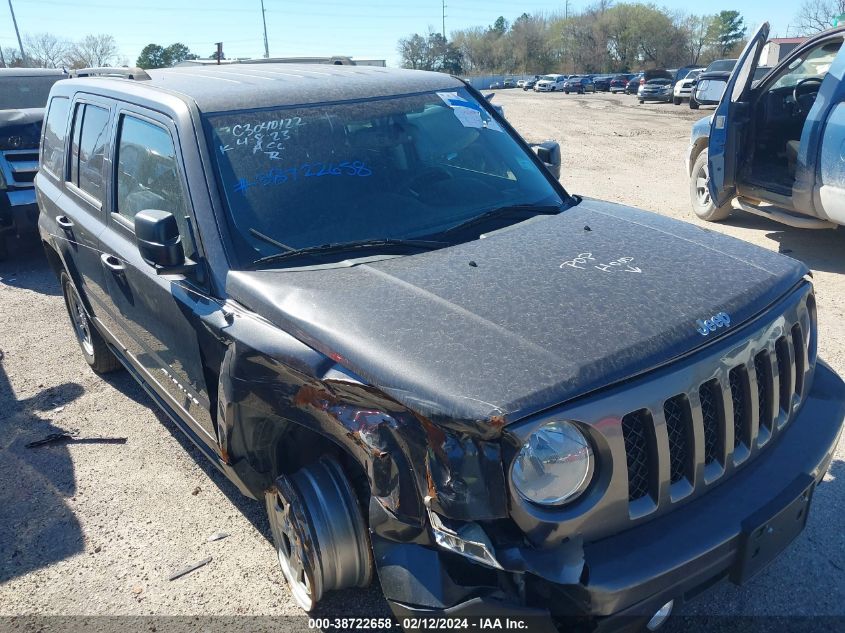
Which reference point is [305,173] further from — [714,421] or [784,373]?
[784,373]

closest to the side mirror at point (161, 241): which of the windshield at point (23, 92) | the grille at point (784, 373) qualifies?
the grille at point (784, 373)

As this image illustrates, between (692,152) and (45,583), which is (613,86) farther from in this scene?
(45,583)

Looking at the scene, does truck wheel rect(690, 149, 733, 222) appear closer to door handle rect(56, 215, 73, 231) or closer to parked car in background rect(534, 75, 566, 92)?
door handle rect(56, 215, 73, 231)

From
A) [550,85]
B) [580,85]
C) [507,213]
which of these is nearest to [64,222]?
[507,213]

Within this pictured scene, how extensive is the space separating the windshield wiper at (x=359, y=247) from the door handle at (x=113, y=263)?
1.18 meters

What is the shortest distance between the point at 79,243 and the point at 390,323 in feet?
9.18

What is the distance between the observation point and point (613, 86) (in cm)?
5291

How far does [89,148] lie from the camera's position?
405 centimetres

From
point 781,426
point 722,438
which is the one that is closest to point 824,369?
point 781,426

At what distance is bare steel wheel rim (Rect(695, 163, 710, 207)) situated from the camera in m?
8.46

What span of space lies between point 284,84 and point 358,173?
66 centimetres

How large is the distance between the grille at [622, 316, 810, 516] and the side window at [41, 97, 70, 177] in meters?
4.10

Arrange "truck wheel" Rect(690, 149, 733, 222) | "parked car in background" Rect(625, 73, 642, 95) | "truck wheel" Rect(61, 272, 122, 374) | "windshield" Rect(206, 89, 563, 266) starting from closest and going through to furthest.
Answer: "windshield" Rect(206, 89, 563, 266), "truck wheel" Rect(61, 272, 122, 374), "truck wheel" Rect(690, 149, 733, 222), "parked car in background" Rect(625, 73, 642, 95)

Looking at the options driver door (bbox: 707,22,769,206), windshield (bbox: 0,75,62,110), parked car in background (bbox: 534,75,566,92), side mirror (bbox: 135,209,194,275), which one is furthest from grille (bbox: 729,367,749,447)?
parked car in background (bbox: 534,75,566,92)
